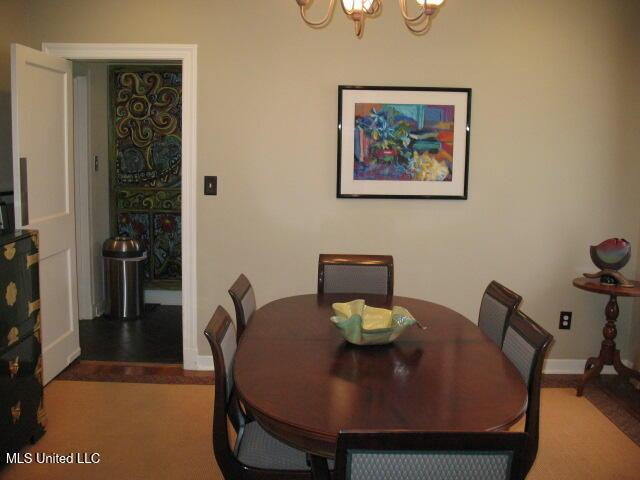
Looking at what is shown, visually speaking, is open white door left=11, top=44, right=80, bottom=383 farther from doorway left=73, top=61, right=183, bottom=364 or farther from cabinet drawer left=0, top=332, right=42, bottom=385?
doorway left=73, top=61, right=183, bottom=364

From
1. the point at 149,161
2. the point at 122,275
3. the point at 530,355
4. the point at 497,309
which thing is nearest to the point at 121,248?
the point at 122,275

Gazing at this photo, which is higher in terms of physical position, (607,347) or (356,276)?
A: (356,276)

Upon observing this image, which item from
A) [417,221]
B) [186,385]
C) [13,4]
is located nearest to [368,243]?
[417,221]

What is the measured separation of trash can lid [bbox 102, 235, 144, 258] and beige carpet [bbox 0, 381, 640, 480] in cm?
156

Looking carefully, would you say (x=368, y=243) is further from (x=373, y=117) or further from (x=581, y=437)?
(x=581, y=437)

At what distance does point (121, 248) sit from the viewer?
5.01 metres

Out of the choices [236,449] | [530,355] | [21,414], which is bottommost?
[21,414]

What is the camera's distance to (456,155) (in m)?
3.81

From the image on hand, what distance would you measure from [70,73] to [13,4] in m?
0.48

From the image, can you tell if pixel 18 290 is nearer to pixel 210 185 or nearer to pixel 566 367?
pixel 210 185

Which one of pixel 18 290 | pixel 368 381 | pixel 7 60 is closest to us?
pixel 368 381

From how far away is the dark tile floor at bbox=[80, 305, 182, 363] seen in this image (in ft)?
13.7

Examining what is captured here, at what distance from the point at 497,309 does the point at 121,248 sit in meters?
3.41

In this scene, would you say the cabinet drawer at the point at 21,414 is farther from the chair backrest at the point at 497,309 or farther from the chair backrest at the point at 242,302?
the chair backrest at the point at 497,309
